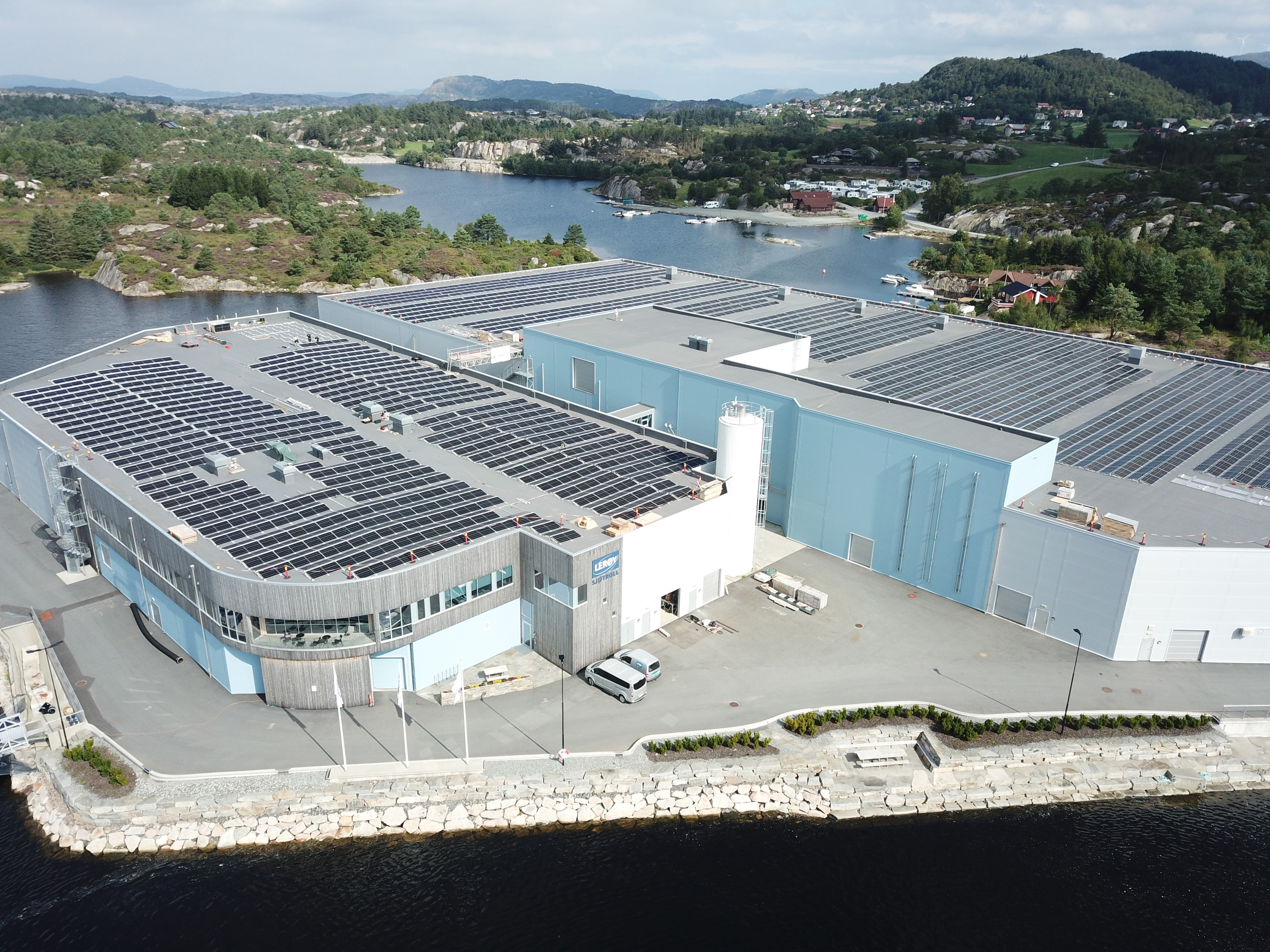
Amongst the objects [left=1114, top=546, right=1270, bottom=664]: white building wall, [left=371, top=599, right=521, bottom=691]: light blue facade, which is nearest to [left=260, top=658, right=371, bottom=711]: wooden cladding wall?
[left=371, top=599, right=521, bottom=691]: light blue facade

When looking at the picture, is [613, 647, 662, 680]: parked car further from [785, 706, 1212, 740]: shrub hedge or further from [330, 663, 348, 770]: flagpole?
[330, 663, 348, 770]: flagpole

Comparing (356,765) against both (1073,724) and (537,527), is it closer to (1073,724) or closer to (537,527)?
(537,527)

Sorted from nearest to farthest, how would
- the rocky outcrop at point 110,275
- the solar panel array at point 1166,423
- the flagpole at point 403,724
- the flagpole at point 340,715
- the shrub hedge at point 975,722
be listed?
the flagpole at point 340,715
the flagpole at point 403,724
the shrub hedge at point 975,722
the solar panel array at point 1166,423
the rocky outcrop at point 110,275

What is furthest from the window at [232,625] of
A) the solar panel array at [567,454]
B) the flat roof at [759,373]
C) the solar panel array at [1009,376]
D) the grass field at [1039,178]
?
the grass field at [1039,178]

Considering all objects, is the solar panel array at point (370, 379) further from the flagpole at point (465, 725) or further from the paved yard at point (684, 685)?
the flagpole at point (465, 725)

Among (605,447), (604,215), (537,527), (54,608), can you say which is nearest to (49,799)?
(54,608)
